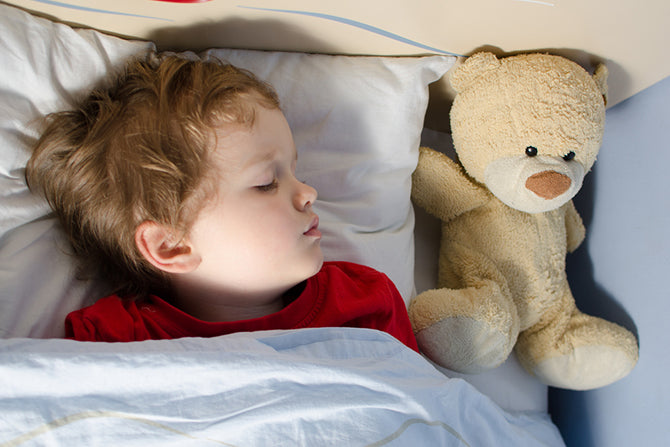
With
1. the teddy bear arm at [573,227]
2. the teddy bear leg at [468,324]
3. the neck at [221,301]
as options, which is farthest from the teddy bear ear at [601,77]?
the neck at [221,301]

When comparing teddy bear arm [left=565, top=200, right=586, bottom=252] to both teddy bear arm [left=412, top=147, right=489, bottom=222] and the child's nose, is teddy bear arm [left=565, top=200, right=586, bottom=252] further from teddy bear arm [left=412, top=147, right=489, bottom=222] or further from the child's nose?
the child's nose

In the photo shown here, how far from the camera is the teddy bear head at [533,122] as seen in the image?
30.0 inches

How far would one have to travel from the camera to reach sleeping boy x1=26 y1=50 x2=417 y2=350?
2.13 ft

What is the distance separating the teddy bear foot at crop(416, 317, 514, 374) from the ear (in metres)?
0.40

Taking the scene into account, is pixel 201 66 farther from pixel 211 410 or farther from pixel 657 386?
pixel 657 386

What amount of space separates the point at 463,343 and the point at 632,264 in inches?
13.5

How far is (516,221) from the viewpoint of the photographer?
2.91 feet

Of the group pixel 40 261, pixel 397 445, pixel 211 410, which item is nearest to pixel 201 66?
pixel 40 261

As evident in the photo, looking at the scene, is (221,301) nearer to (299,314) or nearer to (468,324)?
(299,314)

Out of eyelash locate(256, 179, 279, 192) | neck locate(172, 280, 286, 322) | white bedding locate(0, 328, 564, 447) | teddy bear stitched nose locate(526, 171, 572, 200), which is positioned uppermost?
teddy bear stitched nose locate(526, 171, 572, 200)

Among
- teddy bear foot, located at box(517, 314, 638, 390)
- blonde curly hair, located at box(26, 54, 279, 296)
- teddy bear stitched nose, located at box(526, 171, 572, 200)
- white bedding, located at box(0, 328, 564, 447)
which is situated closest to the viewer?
white bedding, located at box(0, 328, 564, 447)

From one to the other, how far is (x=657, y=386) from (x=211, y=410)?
728 mm

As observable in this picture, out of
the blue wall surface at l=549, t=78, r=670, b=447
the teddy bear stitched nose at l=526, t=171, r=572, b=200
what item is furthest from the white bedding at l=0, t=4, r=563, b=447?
the teddy bear stitched nose at l=526, t=171, r=572, b=200

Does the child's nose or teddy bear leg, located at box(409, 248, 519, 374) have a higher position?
the child's nose
